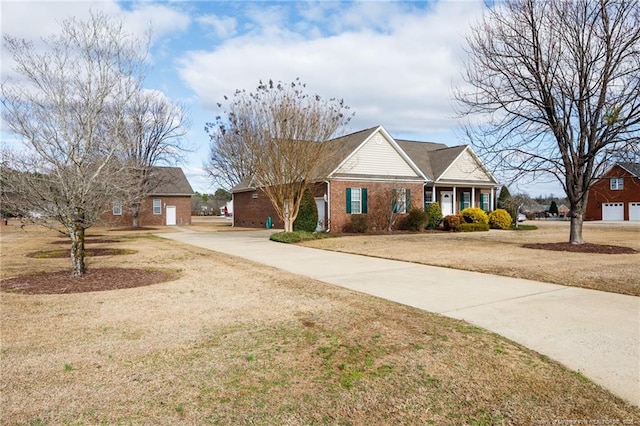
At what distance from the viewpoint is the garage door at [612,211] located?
4344 centimetres

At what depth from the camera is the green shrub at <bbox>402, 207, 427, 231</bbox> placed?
25.1m

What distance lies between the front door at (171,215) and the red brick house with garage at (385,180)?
487 inches

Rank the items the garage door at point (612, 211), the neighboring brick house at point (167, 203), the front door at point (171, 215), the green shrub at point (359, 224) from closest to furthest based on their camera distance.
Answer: the green shrub at point (359, 224)
the neighboring brick house at point (167, 203)
the front door at point (171, 215)
the garage door at point (612, 211)

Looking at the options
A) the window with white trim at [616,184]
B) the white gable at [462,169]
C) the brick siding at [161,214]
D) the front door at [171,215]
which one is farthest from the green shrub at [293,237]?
the window with white trim at [616,184]

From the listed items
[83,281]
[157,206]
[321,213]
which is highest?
[157,206]

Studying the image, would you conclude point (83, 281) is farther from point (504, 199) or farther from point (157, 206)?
point (157, 206)

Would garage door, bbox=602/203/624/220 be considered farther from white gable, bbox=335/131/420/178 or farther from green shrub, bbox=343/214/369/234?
green shrub, bbox=343/214/369/234

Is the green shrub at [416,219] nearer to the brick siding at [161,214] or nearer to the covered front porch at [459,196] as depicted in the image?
the covered front porch at [459,196]

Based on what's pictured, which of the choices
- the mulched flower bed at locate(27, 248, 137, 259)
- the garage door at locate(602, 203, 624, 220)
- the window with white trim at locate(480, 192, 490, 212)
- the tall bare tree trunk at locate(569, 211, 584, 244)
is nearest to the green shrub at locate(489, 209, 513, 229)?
the window with white trim at locate(480, 192, 490, 212)

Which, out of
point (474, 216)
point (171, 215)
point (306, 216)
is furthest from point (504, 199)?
point (171, 215)

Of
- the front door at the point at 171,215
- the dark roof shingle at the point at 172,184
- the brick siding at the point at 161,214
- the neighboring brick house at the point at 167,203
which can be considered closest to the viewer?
the brick siding at the point at 161,214

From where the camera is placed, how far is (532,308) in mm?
6668

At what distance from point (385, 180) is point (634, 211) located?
31513 mm

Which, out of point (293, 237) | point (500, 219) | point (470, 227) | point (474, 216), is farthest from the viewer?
point (500, 219)
